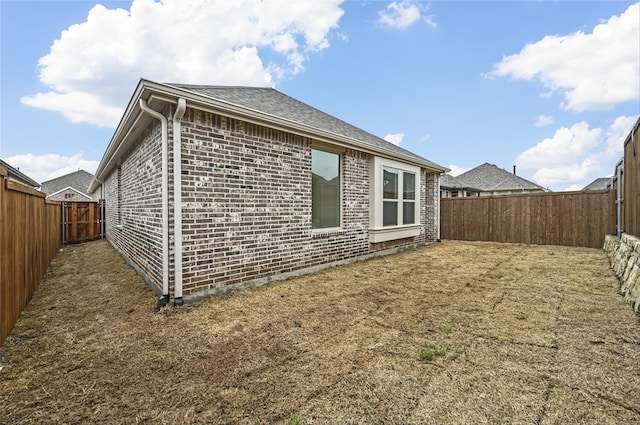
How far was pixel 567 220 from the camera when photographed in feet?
30.6

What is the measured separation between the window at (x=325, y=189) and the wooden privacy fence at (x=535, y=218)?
7443 mm

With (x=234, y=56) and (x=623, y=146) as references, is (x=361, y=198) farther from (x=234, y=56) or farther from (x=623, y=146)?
(x=234, y=56)

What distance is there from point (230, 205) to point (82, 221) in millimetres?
11747

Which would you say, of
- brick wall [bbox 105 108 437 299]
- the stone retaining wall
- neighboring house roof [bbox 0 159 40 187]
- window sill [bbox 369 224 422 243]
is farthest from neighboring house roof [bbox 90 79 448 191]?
neighboring house roof [bbox 0 159 40 187]

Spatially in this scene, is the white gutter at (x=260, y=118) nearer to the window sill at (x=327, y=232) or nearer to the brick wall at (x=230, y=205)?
the brick wall at (x=230, y=205)

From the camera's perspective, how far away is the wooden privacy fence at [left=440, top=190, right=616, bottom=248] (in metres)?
8.78

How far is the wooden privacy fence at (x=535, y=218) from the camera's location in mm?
8781

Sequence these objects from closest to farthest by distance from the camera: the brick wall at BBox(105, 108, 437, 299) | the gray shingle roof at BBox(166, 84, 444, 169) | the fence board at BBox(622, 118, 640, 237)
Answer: the brick wall at BBox(105, 108, 437, 299) < the gray shingle roof at BBox(166, 84, 444, 169) < the fence board at BBox(622, 118, 640, 237)

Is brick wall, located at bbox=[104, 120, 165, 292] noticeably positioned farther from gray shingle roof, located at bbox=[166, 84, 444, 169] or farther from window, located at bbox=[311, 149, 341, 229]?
A: window, located at bbox=[311, 149, 341, 229]

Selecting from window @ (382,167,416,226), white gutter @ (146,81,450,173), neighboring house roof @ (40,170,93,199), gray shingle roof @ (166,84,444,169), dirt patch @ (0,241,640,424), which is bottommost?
dirt patch @ (0,241,640,424)

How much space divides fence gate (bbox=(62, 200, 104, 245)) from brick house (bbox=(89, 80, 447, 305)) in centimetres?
666

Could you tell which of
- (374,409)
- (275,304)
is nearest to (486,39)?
(275,304)

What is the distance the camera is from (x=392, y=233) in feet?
25.9

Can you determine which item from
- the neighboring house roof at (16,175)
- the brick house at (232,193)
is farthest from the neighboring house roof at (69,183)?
the brick house at (232,193)
